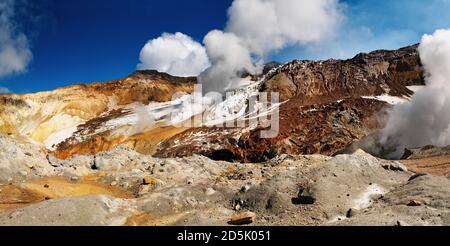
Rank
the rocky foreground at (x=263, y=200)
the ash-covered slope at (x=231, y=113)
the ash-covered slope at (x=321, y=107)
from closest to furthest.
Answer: the rocky foreground at (x=263, y=200) < the ash-covered slope at (x=321, y=107) < the ash-covered slope at (x=231, y=113)

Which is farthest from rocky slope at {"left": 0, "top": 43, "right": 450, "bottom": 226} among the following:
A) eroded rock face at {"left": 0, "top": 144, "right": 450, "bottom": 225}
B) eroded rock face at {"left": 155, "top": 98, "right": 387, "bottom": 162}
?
eroded rock face at {"left": 155, "top": 98, "right": 387, "bottom": 162}

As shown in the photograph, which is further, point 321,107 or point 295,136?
point 321,107

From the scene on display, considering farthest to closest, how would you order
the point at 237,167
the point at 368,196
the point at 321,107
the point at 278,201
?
the point at 321,107
the point at 237,167
the point at 278,201
the point at 368,196

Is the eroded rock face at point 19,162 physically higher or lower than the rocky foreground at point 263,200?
higher

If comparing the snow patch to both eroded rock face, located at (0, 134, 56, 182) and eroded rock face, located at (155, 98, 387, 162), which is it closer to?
eroded rock face, located at (0, 134, 56, 182)

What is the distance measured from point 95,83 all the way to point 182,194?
241ft

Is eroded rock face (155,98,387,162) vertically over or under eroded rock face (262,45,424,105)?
under

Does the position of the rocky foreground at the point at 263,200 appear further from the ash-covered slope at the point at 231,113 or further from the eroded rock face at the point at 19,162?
the ash-covered slope at the point at 231,113

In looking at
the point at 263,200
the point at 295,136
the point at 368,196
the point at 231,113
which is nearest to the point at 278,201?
the point at 263,200

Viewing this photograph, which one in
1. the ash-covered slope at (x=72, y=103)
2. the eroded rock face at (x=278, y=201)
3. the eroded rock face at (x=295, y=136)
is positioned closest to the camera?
the eroded rock face at (x=278, y=201)

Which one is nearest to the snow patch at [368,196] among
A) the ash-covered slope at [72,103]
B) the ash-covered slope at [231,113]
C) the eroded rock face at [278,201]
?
Result: the eroded rock face at [278,201]

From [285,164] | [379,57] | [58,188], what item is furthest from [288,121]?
[58,188]

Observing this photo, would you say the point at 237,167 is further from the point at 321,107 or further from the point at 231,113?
the point at 231,113
